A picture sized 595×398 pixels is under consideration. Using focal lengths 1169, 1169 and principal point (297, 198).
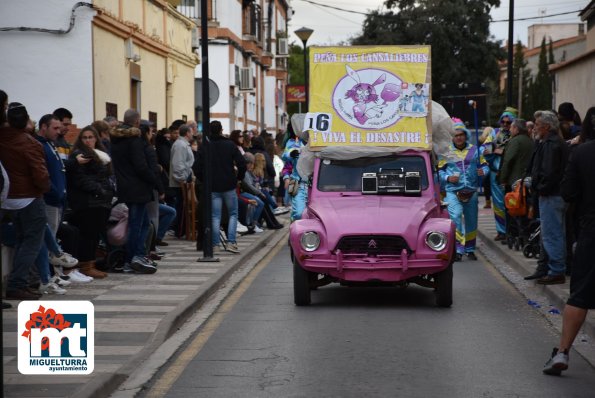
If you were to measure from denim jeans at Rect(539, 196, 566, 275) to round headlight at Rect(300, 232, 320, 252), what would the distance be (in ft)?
9.80

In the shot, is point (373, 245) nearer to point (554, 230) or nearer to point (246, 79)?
point (554, 230)

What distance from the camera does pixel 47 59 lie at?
21.2 metres

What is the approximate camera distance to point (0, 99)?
1084 centimetres

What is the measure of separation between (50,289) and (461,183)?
7207 mm

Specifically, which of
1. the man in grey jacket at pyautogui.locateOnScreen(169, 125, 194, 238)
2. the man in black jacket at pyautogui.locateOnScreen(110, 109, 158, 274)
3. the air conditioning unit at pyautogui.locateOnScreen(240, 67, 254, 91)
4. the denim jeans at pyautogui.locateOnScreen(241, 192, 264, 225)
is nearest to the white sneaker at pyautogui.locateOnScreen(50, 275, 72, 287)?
the man in black jacket at pyautogui.locateOnScreen(110, 109, 158, 274)

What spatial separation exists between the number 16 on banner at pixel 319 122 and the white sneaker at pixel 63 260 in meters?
3.37

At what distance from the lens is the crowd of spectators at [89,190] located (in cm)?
1223

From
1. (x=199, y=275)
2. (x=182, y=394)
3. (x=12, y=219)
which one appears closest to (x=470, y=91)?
(x=199, y=275)

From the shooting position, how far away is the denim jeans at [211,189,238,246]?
59.7 feet

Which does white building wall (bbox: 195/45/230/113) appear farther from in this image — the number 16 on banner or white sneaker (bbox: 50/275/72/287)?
white sneaker (bbox: 50/275/72/287)

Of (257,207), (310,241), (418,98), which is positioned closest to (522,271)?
(418,98)

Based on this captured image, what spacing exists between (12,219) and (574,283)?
6.30m

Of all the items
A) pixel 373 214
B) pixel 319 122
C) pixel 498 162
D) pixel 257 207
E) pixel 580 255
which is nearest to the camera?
pixel 580 255

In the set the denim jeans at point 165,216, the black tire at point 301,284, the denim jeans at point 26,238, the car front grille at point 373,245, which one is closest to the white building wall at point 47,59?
the denim jeans at point 165,216
